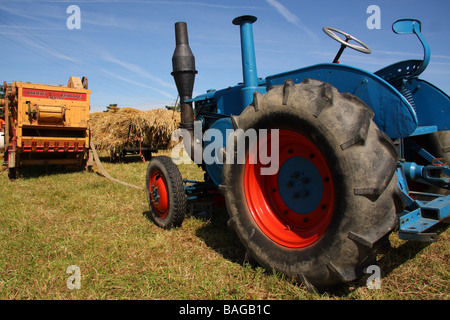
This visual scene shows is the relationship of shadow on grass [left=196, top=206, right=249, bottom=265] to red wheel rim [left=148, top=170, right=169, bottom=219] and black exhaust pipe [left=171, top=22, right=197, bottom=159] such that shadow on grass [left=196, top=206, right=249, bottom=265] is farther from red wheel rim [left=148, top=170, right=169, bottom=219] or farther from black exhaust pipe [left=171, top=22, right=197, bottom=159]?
black exhaust pipe [left=171, top=22, right=197, bottom=159]

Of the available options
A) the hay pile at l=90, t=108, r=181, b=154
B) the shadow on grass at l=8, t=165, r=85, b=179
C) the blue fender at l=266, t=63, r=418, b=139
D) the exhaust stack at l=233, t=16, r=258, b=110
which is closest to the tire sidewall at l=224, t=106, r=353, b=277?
the blue fender at l=266, t=63, r=418, b=139

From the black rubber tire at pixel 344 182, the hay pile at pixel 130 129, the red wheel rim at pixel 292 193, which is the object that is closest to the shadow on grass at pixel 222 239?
the red wheel rim at pixel 292 193

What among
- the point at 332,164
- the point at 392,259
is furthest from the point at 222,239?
the point at 332,164

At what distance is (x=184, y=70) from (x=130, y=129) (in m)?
7.68

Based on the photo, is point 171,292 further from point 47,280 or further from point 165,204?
point 165,204

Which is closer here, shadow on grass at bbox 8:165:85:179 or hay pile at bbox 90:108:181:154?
shadow on grass at bbox 8:165:85:179

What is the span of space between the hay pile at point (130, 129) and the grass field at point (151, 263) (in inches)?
265

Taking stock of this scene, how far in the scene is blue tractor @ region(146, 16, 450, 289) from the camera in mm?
1654

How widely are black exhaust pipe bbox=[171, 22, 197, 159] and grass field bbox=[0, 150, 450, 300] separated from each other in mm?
1114

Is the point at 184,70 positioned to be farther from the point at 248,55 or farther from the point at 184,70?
the point at 248,55

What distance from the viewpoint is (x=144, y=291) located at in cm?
212

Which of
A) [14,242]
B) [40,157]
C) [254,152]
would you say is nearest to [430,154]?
[254,152]

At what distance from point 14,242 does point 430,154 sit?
3828mm
